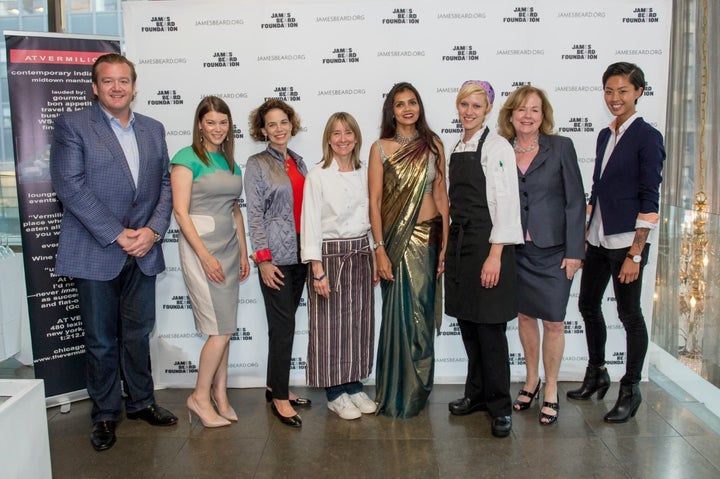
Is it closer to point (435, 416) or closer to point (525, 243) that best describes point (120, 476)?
point (435, 416)

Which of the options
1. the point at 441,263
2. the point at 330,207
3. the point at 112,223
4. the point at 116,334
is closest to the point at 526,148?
the point at 441,263

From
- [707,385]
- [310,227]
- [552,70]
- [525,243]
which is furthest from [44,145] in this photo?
[707,385]

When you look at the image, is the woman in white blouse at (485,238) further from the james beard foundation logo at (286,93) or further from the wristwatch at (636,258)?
the james beard foundation logo at (286,93)

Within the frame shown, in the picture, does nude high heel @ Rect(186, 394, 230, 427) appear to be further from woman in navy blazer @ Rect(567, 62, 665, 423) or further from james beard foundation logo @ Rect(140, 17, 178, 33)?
james beard foundation logo @ Rect(140, 17, 178, 33)

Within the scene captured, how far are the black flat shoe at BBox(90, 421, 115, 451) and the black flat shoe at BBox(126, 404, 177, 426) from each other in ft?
0.60

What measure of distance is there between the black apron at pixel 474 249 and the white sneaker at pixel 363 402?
691mm

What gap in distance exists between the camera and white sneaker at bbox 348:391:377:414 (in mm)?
3195

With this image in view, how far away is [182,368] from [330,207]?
152 centimetres

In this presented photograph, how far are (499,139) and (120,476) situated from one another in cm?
220

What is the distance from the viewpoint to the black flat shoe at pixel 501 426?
9.58ft

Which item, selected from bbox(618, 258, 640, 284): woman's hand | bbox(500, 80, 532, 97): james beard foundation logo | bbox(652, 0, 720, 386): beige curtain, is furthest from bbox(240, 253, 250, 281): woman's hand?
bbox(652, 0, 720, 386): beige curtain

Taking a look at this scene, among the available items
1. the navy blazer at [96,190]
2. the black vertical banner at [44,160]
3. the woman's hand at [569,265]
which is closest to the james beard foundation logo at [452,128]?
the woman's hand at [569,265]

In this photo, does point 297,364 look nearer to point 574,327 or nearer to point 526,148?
point 574,327

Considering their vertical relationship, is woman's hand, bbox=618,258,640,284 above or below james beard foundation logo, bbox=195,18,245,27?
below
